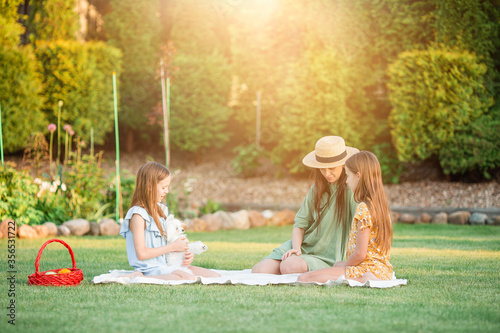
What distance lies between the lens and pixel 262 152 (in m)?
13.0

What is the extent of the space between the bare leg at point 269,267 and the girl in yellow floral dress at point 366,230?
52cm

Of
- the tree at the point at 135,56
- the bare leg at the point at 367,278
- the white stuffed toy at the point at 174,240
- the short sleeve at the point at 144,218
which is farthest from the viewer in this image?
the tree at the point at 135,56

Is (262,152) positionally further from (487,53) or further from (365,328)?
(365,328)

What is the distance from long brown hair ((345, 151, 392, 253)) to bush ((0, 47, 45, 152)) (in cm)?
955

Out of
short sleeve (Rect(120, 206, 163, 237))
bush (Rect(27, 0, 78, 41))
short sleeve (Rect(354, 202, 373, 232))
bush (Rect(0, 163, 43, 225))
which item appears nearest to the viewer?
short sleeve (Rect(354, 202, 373, 232))

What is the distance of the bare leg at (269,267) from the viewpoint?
14.9 feet

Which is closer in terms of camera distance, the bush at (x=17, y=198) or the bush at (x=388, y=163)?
the bush at (x=17, y=198)

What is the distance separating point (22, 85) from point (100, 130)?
229 centimetres

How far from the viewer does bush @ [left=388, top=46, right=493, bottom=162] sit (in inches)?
382

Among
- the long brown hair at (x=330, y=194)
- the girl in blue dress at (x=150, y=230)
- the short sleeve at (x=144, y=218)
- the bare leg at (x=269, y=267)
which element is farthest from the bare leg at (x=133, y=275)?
the long brown hair at (x=330, y=194)

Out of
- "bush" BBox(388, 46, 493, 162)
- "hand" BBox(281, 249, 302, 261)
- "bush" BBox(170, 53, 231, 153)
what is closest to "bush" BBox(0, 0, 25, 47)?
"bush" BBox(170, 53, 231, 153)

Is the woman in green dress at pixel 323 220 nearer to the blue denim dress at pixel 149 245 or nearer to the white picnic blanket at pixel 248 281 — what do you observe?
the white picnic blanket at pixel 248 281

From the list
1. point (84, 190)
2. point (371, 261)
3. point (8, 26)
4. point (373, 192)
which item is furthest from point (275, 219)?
point (8, 26)

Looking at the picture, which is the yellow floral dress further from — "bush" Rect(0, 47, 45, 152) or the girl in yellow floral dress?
"bush" Rect(0, 47, 45, 152)
